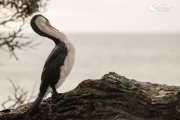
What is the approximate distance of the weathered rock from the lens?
17.9 ft

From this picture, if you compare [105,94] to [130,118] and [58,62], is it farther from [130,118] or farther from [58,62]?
[58,62]

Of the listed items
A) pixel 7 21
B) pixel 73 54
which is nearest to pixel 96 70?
pixel 7 21

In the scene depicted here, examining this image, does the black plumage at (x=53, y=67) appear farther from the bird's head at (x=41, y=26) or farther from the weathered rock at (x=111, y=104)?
the weathered rock at (x=111, y=104)

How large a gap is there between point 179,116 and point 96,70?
55.4 meters

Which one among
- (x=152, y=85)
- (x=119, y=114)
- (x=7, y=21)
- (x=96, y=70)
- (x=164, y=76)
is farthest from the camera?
(x=96, y=70)

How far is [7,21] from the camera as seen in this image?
10.7m

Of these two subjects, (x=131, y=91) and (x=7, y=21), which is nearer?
(x=131, y=91)

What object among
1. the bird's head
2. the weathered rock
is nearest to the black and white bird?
the bird's head

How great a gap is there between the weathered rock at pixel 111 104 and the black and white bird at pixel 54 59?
0.49 metres

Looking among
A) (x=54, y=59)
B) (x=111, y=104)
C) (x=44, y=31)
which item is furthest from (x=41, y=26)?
(x=111, y=104)

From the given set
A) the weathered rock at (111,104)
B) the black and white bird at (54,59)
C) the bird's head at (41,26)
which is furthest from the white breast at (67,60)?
the weathered rock at (111,104)

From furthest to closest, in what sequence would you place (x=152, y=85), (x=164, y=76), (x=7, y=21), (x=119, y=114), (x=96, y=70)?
(x=96, y=70), (x=164, y=76), (x=7, y=21), (x=152, y=85), (x=119, y=114)

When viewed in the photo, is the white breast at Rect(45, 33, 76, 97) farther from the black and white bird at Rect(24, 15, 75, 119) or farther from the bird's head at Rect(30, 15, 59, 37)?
the bird's head at Rect(30, 15, 59, 37)

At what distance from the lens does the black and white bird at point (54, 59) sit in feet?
19.9
